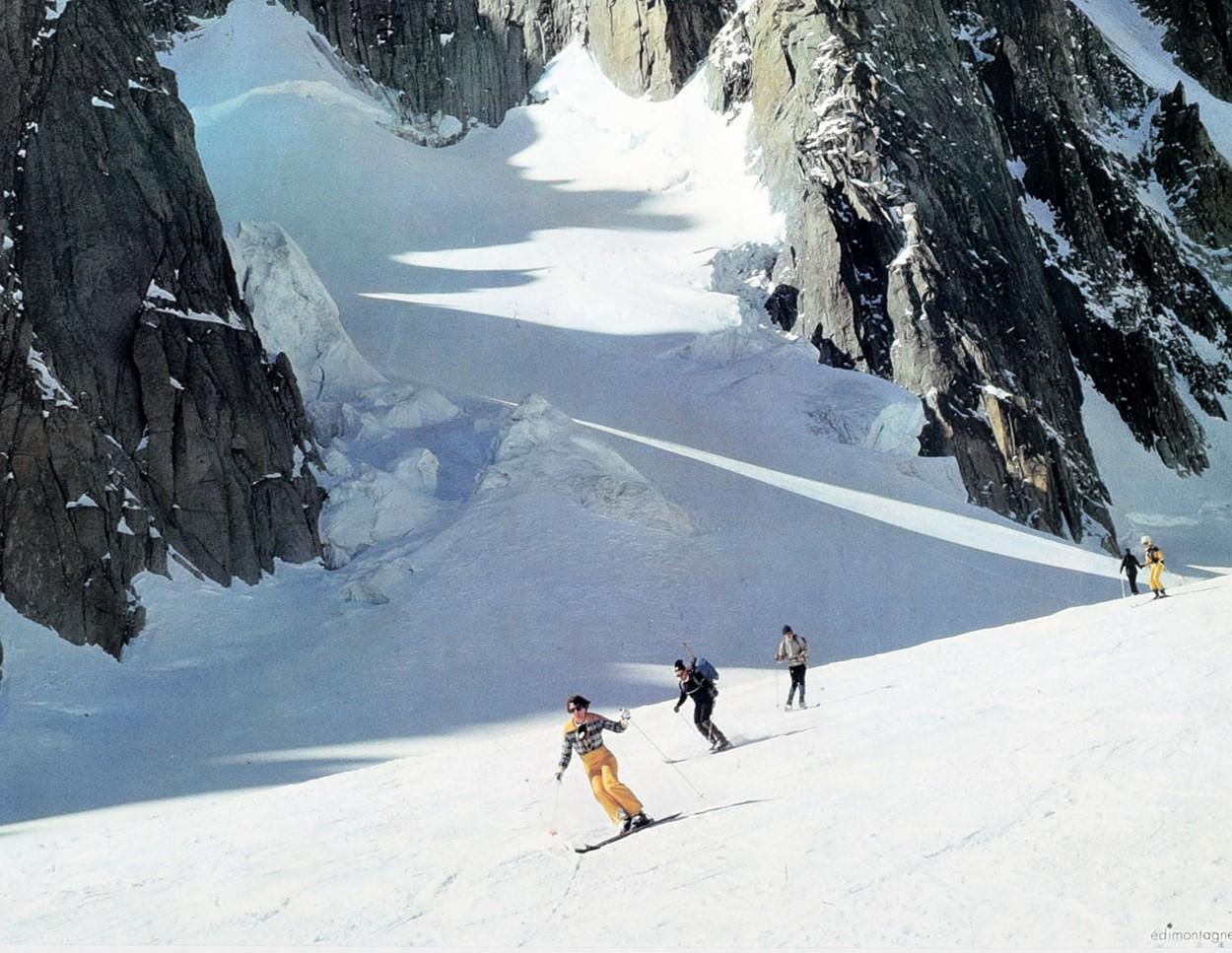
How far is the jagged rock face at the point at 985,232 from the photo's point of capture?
153 feet

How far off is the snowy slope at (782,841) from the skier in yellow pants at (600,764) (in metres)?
0.30

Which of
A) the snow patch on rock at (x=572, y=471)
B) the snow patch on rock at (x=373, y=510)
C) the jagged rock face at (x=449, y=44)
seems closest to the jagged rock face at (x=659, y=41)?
the jagged rock face at (x=449, y=44)

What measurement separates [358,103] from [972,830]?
63676 millimetres

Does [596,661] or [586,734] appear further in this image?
[596,661]

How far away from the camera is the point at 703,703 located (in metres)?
13.3

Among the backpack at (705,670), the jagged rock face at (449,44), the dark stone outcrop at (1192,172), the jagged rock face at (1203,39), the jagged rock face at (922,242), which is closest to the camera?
the backpack at (705,670)

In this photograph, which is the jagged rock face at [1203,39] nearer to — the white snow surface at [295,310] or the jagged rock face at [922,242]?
the jagged rock face at [922,242]

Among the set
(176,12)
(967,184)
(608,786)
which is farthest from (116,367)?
(176,12)

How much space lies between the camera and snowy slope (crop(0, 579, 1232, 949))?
7.89 m

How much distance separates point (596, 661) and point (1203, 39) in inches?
2967

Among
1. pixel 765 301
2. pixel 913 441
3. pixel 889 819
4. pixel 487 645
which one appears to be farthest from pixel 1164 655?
pixel 765 301

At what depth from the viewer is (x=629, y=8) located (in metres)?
71.4

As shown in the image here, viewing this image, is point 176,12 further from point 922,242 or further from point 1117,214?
point 1117,214

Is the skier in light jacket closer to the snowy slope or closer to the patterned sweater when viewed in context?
the snowy slope
